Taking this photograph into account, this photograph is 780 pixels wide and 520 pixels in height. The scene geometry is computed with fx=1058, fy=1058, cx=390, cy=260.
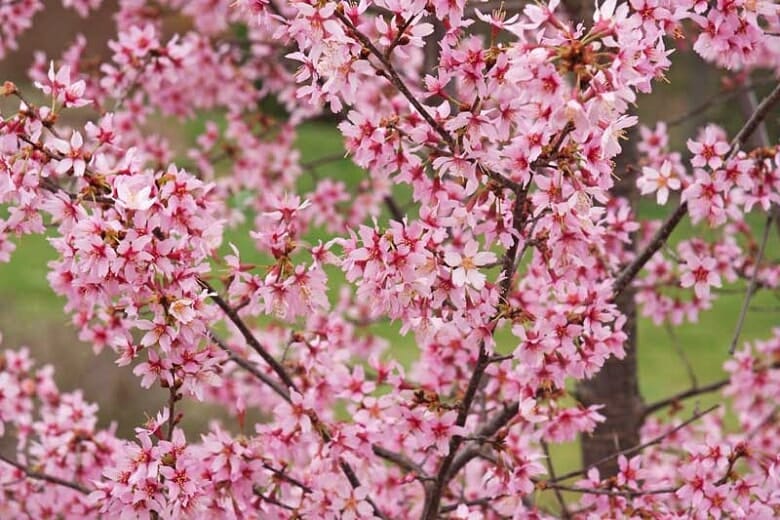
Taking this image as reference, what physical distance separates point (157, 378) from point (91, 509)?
856mm

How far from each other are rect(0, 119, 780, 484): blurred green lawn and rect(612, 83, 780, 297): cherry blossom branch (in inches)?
135

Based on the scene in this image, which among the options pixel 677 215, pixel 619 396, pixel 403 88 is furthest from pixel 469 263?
pixel 619 396

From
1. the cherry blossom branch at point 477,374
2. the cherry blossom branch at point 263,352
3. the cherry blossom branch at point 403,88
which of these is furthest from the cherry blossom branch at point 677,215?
the cherry blossom branch at point 263,352

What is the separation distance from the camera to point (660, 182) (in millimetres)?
2141

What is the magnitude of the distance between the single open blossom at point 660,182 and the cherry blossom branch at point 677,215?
1.8 inches

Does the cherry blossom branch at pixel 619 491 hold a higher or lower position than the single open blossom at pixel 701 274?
lower

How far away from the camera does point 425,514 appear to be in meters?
2.10

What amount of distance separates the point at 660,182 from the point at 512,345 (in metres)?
5.87

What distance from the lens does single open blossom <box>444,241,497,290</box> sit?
1.61m

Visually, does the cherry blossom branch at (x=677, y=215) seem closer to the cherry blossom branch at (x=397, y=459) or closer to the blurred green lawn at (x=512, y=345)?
the cherry blossom branch at (x=397, y=459)

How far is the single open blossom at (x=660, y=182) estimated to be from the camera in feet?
6.79

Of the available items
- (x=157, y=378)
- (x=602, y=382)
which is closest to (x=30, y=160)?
(x=157, y=378)

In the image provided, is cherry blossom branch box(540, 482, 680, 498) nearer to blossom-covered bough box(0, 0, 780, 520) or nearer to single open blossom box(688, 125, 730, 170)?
blossom-covered bough box(0, 0, 780, 520)

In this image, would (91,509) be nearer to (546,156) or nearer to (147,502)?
(147,502)
